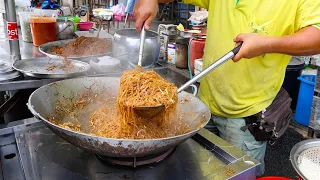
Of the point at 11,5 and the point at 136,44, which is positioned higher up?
the point at 11,5

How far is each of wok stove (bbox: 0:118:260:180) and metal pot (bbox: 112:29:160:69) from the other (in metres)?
1.02

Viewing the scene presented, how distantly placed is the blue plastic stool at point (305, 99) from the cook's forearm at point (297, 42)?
2754 millimetres

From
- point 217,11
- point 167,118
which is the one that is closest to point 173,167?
point 167,118

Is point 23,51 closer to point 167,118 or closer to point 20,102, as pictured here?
point 20,102

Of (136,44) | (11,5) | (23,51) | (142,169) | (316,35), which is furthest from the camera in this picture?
(23,51)

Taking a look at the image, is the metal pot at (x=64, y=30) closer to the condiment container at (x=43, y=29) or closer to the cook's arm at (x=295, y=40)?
the condiment container at (x=43, y=29)

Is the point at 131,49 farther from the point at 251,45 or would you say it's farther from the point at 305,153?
the point at 305,153

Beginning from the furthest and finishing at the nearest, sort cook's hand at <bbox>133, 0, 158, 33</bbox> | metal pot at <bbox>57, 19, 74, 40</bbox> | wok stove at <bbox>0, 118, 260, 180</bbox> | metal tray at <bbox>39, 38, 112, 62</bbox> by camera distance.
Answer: metal pot at <bbox>57, 19, 74, 40</bbox>, metal tray at <bbox>39, 38, 112, 62</bbox>, cook's hand at <bbox>133, 0, 158, 33</bbox>, wok stove at <bbox>0, 118, 260, 180</bbox>

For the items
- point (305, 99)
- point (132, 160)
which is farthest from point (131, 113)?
point (305, 99)

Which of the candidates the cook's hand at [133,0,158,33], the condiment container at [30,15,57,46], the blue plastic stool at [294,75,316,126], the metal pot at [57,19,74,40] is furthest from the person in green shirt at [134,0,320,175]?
the blue plastic stool at [294,75,316,126]

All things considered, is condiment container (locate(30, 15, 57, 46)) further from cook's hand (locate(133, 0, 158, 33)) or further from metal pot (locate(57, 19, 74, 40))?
cook's hand (locate(133, 0, 158, 33))

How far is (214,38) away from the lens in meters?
1.87

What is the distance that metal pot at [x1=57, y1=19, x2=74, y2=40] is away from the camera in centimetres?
310

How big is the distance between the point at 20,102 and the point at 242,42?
6.03 feet
